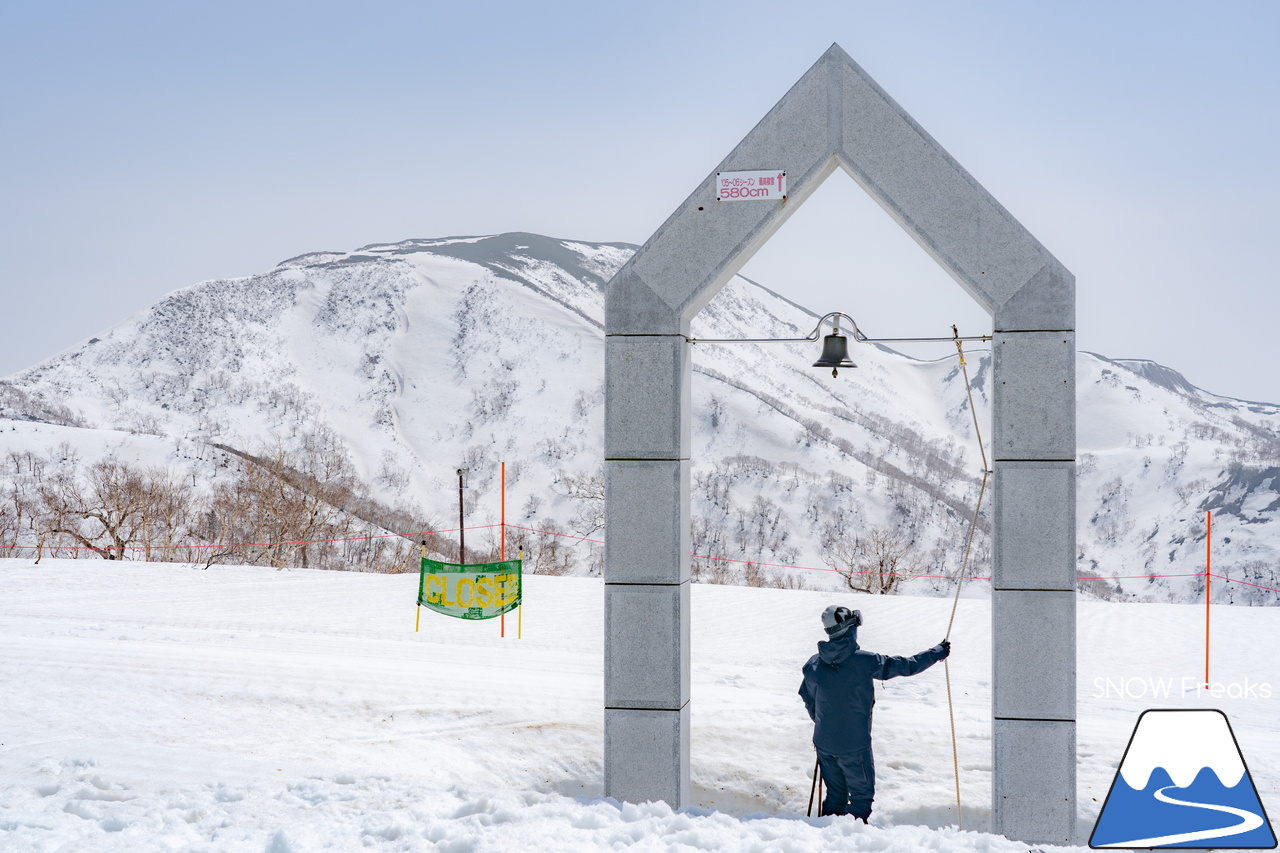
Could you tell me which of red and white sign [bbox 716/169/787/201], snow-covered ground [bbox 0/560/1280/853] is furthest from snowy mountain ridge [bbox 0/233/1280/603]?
red and white sign [bbox 716/169/787/201]

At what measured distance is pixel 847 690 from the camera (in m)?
6.56

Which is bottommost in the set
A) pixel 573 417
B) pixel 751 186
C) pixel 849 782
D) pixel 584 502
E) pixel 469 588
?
pixel 584 502

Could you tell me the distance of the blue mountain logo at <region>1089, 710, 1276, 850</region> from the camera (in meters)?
5.20

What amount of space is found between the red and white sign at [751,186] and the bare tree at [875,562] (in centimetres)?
1586

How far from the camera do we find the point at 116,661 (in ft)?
36.4

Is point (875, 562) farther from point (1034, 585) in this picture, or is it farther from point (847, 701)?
point (1034, 585)

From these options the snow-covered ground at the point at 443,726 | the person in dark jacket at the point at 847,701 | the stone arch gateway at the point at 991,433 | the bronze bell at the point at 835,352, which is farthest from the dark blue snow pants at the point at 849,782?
the bronze bell at the point at 835,352

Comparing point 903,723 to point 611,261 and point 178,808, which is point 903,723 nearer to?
point 178,808

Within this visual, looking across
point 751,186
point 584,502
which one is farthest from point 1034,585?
point 584,502

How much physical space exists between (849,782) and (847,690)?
0.68 meters

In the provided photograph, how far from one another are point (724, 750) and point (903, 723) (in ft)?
7.36

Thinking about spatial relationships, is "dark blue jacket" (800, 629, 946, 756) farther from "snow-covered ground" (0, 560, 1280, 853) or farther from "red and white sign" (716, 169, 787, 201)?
"red and white sign" (716, 169, 787, 201)

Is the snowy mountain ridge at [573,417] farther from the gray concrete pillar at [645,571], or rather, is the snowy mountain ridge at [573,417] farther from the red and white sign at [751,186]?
the red and white sign at [751,186]

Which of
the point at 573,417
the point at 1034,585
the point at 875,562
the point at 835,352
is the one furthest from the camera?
the point at 573,417
